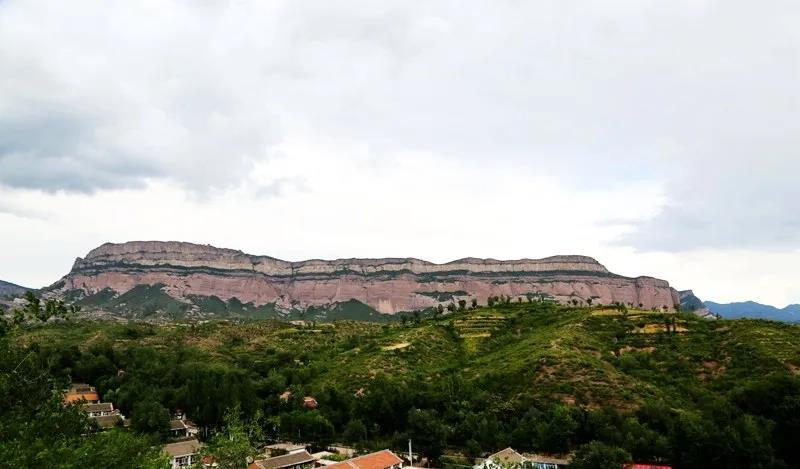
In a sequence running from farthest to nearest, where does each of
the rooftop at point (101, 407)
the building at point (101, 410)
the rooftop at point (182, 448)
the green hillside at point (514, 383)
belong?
the rooftop at point (101, 407), the building at point (101, 410), the rooftop at point (182, 448), the green hillside at point (514, 383)

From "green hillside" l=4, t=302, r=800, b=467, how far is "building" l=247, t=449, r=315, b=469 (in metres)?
6.78

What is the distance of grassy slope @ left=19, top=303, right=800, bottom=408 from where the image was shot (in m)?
47.1

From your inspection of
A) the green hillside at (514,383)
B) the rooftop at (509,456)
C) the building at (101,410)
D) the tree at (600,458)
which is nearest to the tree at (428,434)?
the green hillside at (514,383)

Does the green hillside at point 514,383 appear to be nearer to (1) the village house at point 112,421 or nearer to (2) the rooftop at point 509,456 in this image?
(1) the village house at point 112,421

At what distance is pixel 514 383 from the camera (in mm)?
50406

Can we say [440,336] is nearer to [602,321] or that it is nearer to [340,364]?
[340,364]

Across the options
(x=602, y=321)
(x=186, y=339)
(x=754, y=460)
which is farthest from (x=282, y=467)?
(x=186, y=339)

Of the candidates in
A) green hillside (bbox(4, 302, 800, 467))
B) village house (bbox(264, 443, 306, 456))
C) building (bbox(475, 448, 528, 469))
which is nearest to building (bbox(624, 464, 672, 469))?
green hillside (bbox(4, 302, 800, 467))

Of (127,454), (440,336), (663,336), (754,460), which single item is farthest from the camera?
(440,336)

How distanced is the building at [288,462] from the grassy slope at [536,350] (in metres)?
16.7

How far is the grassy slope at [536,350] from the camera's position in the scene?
47.1m

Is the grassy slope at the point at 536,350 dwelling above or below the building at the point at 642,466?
above

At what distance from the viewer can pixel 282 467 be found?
3647 centimetres

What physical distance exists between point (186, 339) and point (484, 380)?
52.8 m
